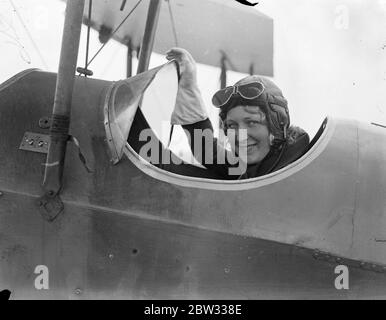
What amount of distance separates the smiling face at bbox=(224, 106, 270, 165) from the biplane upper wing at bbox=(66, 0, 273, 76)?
2771 millimetres

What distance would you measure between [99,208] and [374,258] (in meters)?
1.13

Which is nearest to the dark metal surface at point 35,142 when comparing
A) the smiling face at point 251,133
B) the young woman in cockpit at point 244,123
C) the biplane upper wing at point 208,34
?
the young woman in cockpit at point 244,123

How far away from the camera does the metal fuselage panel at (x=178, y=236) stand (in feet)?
6.40

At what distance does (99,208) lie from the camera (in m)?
1.96

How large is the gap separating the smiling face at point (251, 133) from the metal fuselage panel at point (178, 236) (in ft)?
1.61

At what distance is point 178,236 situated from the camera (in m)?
1.95

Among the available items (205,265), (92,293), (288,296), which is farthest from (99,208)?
(288,296)

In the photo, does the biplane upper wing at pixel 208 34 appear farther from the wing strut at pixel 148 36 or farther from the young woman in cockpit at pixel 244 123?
the young woman in cockpit at pixel 244 123

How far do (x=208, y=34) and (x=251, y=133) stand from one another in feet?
10.7

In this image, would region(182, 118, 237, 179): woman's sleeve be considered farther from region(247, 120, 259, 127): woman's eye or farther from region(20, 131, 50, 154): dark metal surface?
region(20, 131, 50, 154): dark metal surface

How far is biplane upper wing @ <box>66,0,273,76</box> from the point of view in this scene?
17.0 feet

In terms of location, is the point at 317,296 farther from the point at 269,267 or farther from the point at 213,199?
the point at 213,199

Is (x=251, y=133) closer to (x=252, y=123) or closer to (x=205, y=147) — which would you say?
(x=252, y=123)

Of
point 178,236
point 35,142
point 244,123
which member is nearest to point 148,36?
point 244,123
